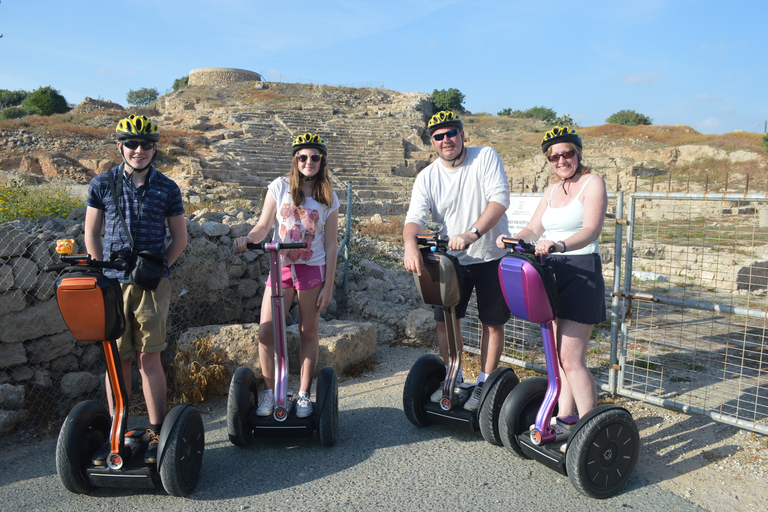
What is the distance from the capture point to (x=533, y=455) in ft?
9.97

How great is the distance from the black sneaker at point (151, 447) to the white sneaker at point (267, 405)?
0.68 m

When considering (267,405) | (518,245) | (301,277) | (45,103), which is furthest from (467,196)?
(45,103)

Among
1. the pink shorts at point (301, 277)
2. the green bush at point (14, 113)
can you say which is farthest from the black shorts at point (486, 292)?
the green bush at point (14, 113)

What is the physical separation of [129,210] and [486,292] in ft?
7.85

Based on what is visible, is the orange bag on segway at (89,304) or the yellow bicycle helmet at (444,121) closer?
the orange bag on segway at (89,304)

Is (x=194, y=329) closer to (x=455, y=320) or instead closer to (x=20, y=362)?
(x=20, y=362)

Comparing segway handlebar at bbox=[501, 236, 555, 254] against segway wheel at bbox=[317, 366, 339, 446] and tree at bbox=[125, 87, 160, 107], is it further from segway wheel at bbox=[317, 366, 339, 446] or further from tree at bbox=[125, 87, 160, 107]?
tree at bbox=[125, 87, 160, 107]

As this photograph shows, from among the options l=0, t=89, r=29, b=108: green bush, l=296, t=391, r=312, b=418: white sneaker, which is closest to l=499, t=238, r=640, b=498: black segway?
l=296, t=391, r=312, b=418: white sneaker

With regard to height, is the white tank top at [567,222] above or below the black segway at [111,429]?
above

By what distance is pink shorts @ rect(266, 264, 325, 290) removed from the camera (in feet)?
11.6

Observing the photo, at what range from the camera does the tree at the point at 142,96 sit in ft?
202

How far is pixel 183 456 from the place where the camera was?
9.20ft

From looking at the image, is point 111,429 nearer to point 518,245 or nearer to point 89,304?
point 89,304

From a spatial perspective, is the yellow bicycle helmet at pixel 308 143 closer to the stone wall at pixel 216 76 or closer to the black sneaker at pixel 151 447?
the black sneaker at pixel 151 447
